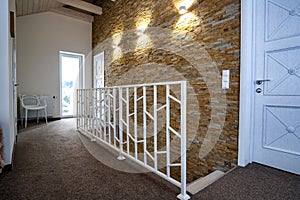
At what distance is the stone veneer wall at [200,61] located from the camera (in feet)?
6.28

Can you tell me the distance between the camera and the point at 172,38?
2.79 meters

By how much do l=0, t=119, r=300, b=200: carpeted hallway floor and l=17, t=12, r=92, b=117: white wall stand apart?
11.1ft

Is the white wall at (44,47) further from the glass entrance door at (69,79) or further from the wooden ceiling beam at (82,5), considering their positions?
the wooden ceiling beam at (82,5)

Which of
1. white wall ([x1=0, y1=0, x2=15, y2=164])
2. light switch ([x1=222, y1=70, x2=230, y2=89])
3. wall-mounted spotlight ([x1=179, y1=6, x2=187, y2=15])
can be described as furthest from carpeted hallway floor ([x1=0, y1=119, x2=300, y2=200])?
wall-mounted spotlight ([x1=179, y1=6, x2=187, y2=15])

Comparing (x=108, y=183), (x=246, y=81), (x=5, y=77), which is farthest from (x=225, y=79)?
(x=5, y=77)

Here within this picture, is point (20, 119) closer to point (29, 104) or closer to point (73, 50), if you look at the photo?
point (29, 104)

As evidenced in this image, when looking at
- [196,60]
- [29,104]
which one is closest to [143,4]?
[196,60]

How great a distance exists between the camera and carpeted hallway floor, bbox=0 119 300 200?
1.31 metres

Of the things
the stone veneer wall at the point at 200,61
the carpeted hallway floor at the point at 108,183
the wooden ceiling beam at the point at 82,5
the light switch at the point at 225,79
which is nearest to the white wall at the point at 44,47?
the wooden ceiling beam at the point at 82,5

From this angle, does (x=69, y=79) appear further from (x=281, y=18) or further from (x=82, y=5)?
(x=281, y=18)

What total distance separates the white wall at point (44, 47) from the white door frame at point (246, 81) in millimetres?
4987

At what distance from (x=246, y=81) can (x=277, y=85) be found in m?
0.27

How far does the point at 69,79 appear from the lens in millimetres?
5453

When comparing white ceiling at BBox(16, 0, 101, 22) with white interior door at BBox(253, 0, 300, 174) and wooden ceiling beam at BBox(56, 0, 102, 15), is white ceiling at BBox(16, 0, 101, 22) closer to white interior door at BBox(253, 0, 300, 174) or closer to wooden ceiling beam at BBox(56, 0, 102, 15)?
wooden ceiling beam at BBox(56, 0, 102, 15)
